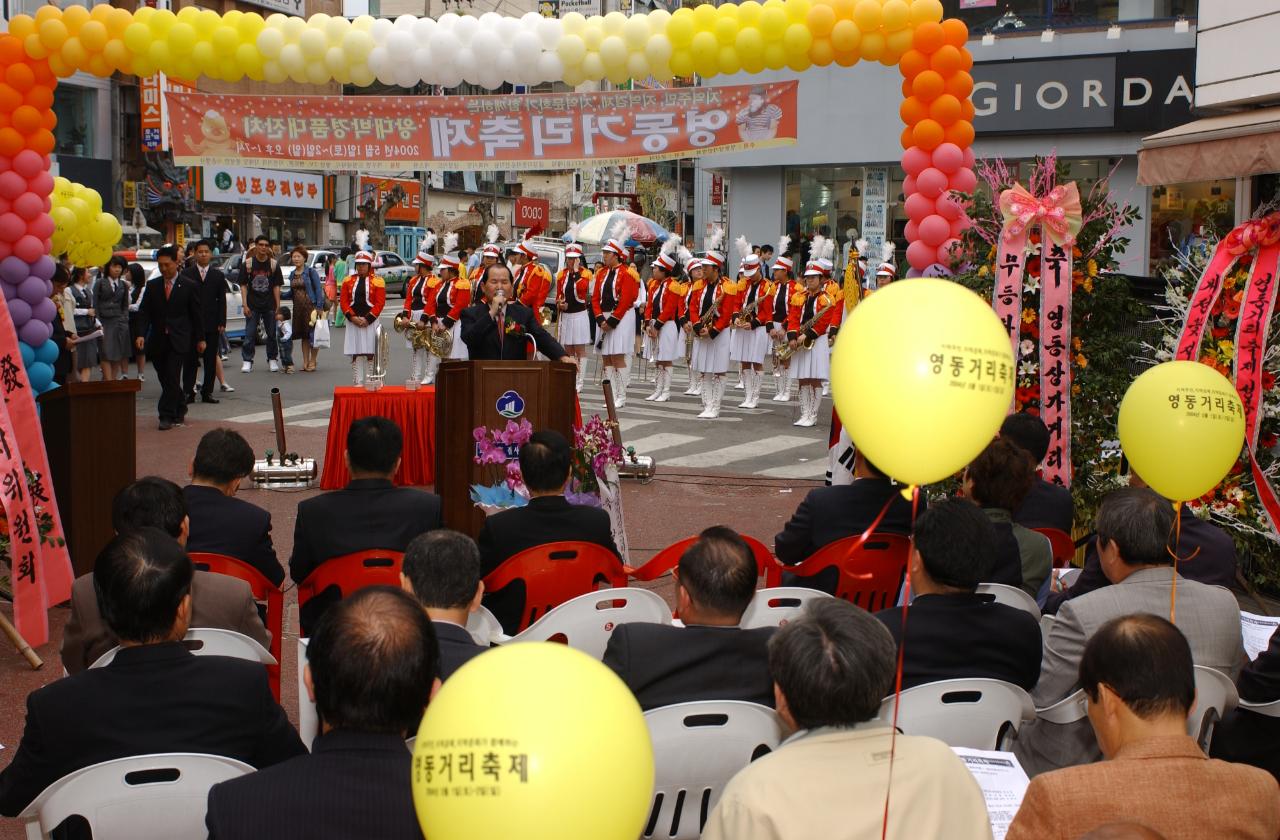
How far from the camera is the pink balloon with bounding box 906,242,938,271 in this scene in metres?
8.60

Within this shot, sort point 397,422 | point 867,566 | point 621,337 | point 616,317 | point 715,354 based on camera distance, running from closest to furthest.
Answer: point 867,566
point 397,422
point 715,354
point 616,317
point 621,337

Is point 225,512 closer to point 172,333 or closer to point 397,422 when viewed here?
point 397,422

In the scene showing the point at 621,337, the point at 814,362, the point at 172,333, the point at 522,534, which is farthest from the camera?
the point at 621,337

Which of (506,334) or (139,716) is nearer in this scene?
(139,716)

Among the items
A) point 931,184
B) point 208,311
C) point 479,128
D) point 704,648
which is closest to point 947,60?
point 931,184

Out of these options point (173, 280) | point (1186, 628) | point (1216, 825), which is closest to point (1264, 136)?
point (1186, 628)

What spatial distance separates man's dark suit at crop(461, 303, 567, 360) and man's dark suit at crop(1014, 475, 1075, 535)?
183 inches

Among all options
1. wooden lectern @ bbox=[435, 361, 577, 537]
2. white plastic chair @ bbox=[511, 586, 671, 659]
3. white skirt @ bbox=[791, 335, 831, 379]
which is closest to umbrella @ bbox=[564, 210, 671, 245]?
white skirt @ bbox=[791, 335, 831, 379]

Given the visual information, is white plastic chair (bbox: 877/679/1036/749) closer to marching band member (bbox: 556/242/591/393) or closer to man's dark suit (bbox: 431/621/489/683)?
man's dark suit (bbox: 431/621/489/683)

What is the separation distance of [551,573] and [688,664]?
1.43 m

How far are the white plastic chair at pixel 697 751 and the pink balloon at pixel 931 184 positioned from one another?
19.4 feet

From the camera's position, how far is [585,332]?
17.9 metres

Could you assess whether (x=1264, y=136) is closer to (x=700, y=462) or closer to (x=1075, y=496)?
(x=1075, y=496)

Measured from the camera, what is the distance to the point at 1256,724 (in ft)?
13.0
